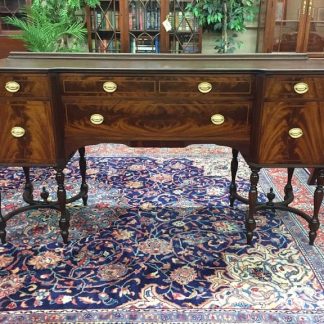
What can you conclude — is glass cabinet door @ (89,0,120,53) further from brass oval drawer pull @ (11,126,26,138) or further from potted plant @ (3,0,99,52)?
brass oval drawer pull @ (11,126,26,138)

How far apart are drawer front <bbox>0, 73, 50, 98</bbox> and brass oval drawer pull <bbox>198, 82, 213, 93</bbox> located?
28.3 inches

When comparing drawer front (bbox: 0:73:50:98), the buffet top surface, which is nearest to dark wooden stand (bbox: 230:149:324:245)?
the buffet top surface

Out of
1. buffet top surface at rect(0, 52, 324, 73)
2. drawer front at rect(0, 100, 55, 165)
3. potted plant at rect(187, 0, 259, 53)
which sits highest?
potted plant at rect(187, 0, 259, 53)

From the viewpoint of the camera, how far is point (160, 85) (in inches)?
69.9

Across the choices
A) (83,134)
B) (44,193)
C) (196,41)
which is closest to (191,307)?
(83,134)

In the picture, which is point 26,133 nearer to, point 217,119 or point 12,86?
point 12,86

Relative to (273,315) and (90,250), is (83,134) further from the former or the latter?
(273,315)

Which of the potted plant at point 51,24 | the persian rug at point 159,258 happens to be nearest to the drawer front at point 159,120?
the persian rug at point 159,258

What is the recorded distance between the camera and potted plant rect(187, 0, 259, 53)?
437 centimetres

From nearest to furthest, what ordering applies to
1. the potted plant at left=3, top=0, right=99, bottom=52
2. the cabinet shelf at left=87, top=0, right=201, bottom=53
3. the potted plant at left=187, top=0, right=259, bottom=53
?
the potted plant at left=3, top=0, right=99, bottom=52 → the potted plant at left=187, top=0, right=259, bottom=53 → the cabinet shelf at left=87, top=0, right=201, bottom=53

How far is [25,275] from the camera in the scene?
183 centimetres

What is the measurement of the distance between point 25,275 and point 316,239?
159 centimetres

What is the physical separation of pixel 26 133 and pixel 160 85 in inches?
27.3

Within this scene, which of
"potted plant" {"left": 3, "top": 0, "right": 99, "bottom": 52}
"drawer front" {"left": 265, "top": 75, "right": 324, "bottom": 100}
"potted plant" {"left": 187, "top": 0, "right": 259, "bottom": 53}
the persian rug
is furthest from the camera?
"potted plant" {"left": 187, "top": 0, "right": 259, "bottom": 53}
